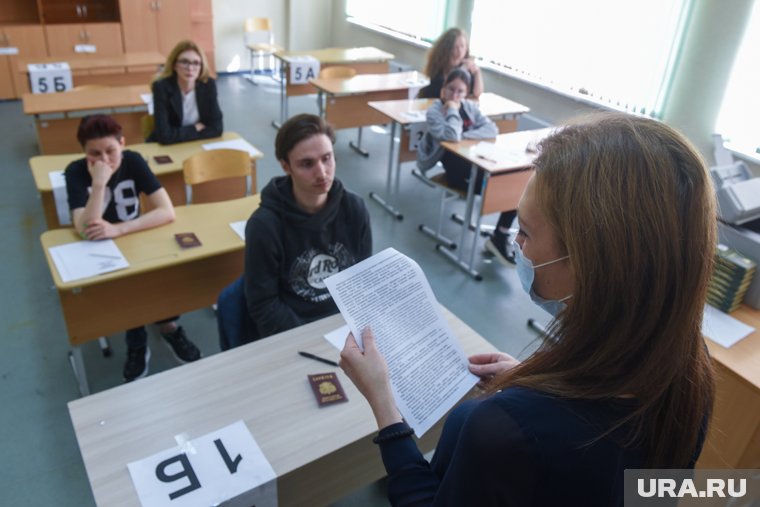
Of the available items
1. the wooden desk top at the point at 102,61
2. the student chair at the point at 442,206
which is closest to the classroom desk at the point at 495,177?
the student chair at the point at 442,206

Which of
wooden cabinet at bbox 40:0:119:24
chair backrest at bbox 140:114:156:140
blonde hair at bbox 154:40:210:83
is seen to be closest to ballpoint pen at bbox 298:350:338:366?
chair backrest at bbox 140:114:156:140

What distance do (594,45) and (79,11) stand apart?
19.9 ft

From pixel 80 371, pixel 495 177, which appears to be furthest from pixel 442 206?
pixel 80 371

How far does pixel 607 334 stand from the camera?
0.75 m

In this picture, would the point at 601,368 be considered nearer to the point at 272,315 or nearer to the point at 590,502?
the point at 590,502

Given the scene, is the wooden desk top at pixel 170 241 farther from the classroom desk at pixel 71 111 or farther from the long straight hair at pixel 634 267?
the classroom desk at pixel 71 111

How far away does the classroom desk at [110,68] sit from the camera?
17.7 feet

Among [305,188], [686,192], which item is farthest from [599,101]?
[686,192]

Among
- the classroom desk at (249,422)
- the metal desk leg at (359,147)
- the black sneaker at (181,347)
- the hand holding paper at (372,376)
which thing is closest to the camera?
the hand holding paper at (372,376)

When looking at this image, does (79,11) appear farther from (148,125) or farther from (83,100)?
(148,125)

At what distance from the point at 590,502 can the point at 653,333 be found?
0.78 feet

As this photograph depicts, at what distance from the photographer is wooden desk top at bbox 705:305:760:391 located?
1.81 metres

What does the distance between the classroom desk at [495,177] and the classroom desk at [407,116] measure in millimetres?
700

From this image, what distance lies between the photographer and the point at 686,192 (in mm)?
714
